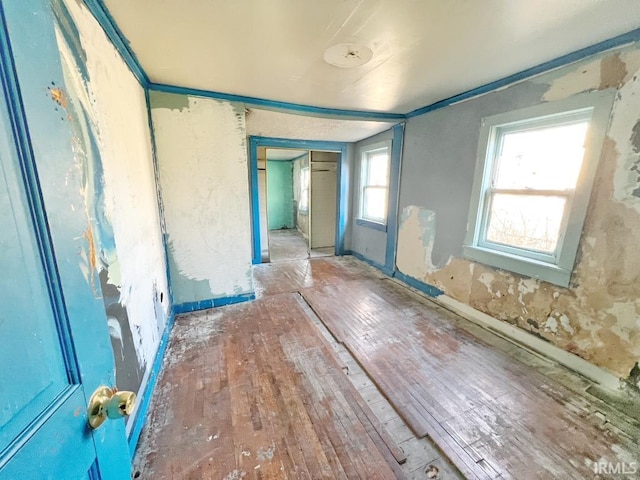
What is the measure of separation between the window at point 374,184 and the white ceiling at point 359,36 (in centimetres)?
177

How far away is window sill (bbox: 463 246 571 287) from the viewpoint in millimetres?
1951

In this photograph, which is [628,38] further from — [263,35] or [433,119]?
[263,35]

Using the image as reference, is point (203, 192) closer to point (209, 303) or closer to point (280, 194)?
point (209, 303)

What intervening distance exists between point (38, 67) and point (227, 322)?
8.21 ft

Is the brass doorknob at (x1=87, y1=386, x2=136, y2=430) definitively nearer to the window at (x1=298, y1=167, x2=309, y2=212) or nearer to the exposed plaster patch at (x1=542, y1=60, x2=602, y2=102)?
the exposed plaster patch at (x1=542, y1=60, x2=602, y2=102)

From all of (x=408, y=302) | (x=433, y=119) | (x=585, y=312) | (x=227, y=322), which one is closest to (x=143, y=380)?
(x=227, y=322)

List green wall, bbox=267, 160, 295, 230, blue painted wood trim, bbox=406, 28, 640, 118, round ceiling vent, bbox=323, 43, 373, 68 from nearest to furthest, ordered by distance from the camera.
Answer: blue painted wood trim, bbox=406, 28, 640, 118, round ceiling vent, bbox=323, 43, 373, 68, green wall, bbox=267, 160, 295, 230

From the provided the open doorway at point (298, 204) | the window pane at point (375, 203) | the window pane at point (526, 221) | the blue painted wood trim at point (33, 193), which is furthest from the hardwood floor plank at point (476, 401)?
the open doorway at point (298, 204)

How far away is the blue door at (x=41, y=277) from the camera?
0.38m

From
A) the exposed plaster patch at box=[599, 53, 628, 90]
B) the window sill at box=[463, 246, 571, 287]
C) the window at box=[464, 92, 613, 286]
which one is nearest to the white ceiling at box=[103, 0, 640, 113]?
the exposed plaster patch at box=[599, 53, 628, 90]

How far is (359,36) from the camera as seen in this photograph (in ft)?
5.24

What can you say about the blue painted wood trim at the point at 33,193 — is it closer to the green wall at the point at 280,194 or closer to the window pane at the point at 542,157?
the window pane at the point at 542,157

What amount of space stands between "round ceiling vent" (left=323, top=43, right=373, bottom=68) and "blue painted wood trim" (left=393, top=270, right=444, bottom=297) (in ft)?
8.43

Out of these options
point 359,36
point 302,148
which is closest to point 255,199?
point 302,148
